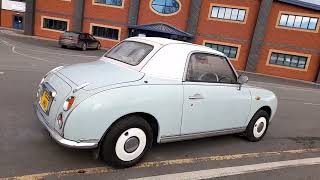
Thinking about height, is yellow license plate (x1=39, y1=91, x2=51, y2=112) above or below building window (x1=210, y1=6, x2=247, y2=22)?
below

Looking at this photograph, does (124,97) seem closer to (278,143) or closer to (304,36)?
(278,143)

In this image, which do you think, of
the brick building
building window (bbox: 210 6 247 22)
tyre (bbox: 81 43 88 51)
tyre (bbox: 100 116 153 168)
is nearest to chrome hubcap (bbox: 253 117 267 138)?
tyre (bbox: 100 116 153 168)

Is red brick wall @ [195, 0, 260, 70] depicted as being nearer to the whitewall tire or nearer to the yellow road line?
the yellow road line

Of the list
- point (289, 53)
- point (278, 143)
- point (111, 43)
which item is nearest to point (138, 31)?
point (111, 43)

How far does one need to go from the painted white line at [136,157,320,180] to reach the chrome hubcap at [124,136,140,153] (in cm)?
40

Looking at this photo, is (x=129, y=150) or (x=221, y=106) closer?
(x=129, y=150)

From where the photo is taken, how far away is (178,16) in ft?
101

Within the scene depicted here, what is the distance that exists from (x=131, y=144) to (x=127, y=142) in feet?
0.26

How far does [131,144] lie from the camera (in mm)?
→ 3871

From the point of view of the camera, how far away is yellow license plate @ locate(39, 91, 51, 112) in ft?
12.6

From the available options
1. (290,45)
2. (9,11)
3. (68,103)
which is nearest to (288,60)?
(290,45)

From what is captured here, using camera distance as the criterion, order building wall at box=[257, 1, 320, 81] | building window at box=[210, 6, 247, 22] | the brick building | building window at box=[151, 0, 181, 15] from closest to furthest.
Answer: building wall at box=[257, 1, 320, 81]
the brick building
building window at box=[210, 6, 247, 22]
building window at box=[151, 0, 181, 15]

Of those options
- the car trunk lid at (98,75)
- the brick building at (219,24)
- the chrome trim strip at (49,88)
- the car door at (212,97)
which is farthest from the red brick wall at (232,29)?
the chrome trim strip at (49,88)

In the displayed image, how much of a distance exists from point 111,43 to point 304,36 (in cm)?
1882
